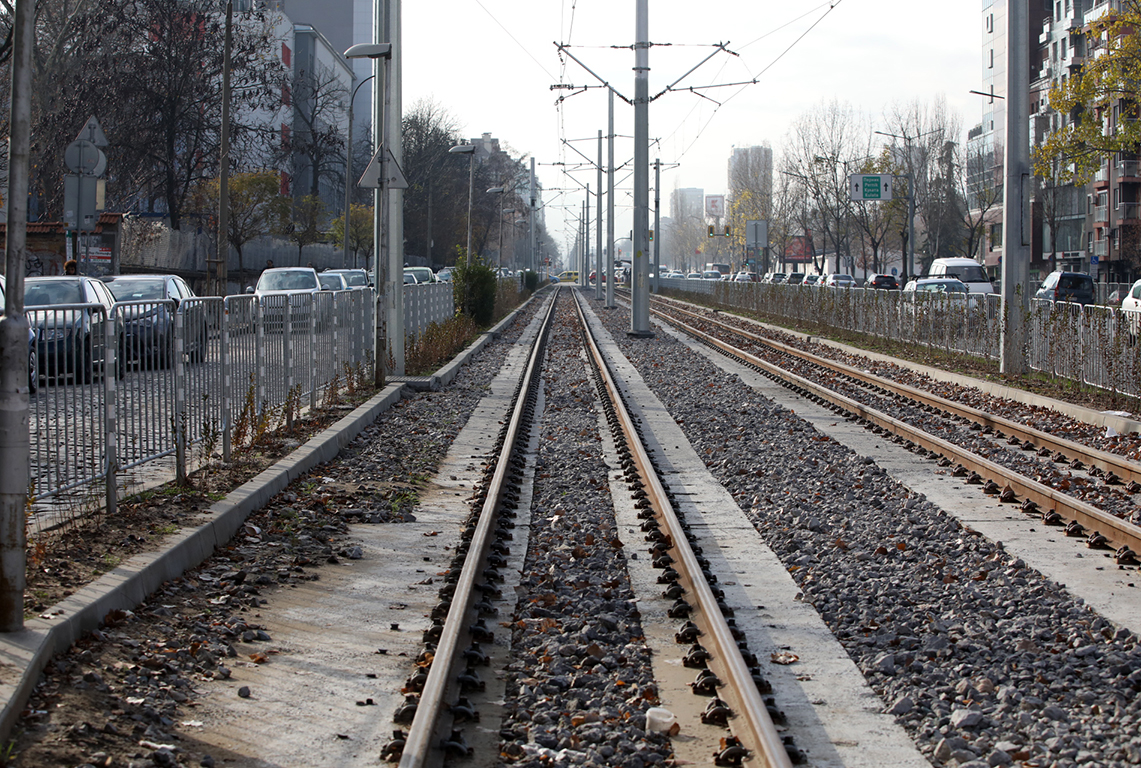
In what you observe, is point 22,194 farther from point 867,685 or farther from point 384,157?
point 384,157

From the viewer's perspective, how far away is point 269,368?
12258 mm

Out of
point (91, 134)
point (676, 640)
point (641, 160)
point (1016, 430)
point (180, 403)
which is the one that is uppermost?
point (641, 160)

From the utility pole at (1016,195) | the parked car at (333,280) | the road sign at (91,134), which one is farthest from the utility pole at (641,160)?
the road sign at (91,134)

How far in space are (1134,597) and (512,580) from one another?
11.2 ft

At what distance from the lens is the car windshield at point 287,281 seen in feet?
99.2

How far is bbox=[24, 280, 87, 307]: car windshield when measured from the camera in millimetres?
17578

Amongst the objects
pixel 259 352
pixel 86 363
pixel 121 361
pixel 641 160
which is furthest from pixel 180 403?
pixel 641 160

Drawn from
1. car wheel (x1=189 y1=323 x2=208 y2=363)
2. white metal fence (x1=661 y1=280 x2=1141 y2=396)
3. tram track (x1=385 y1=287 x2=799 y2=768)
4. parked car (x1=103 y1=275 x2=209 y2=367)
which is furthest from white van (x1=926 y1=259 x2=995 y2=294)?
parked car (x1=103 y1=275 x2=209 y2=367)

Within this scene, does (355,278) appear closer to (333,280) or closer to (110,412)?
(333,280)

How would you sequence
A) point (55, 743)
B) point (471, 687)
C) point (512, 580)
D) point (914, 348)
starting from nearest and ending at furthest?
point (55, 743)
point (471, 687)
point (512, 580)
point (914, 348)

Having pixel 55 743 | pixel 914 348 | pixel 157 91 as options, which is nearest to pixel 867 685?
pixel 55 743

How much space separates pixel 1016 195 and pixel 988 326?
3529mm

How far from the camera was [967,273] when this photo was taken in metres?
44.6

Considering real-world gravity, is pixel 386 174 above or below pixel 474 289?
above
